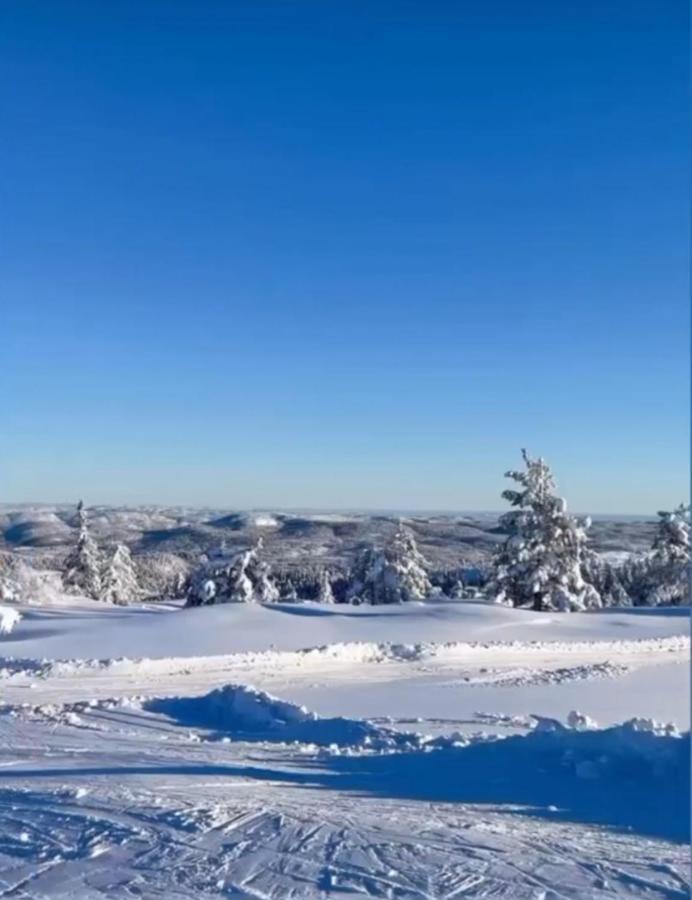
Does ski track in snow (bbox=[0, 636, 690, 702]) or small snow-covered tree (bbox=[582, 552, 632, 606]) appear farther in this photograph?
small snow-covered tree (bbox=[582, 552, 632, 606])

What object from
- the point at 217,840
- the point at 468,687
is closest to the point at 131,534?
the point at 468,687

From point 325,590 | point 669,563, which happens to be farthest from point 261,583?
point 669,563

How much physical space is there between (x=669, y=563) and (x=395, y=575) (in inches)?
421

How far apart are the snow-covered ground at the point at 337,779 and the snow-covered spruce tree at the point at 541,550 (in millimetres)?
12051

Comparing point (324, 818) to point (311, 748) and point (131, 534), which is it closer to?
point (311, 748)

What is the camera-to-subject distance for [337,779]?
31.4ft

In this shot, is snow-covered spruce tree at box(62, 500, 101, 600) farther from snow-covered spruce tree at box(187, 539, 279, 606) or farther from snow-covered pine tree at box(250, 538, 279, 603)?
snow-covered pine tree at box(250, 538, 279, 603)

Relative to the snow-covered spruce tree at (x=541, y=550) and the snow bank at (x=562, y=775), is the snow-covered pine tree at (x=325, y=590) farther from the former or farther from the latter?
the snow bank at (x=562, y=775)

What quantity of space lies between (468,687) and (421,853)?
953cm

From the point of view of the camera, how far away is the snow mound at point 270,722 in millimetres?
11349

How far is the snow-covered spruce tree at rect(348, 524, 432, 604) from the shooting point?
38406 mm

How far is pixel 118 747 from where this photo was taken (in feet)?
35.7

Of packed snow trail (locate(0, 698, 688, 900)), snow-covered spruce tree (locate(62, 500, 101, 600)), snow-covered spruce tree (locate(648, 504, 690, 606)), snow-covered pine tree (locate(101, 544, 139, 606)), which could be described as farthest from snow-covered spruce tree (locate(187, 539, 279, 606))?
packed snow trail (locate(0, 698, 688, 900))

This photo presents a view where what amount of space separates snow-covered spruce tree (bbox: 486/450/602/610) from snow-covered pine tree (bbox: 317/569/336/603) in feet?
34.6
